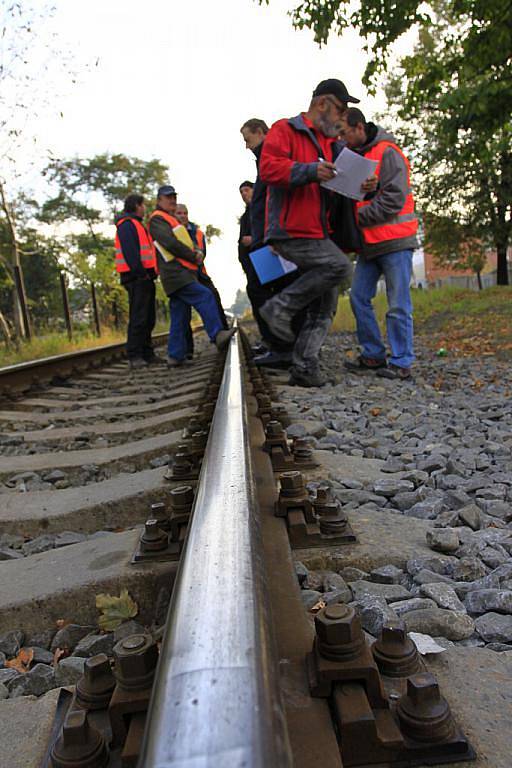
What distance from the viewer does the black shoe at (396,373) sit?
4.68 meters

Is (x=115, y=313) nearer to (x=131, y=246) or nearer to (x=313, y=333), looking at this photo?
(x=131, y=246)

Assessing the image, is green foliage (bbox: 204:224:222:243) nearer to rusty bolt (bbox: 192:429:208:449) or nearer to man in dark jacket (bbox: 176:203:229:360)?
man in dark jacket (bbox: 176:203:229:360)

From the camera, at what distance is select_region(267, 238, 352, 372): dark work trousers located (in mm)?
4262

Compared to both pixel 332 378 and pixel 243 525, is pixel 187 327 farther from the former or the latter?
pixel 243 525

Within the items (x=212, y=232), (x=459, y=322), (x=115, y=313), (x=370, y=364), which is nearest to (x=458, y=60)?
(x=459, y=322)

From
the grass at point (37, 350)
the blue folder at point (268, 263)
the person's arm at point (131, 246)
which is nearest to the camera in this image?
the blue folder at point (268, 263)

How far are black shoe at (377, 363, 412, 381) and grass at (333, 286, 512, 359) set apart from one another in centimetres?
153

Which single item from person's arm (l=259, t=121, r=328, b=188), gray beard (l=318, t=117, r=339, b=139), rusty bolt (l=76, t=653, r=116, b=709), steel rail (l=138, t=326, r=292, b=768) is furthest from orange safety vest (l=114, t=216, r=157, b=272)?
rusty bolt (l=76, t=653, r=116, b=709)

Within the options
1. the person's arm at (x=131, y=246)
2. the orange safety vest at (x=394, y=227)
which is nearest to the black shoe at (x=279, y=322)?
the orange safety vest at (x=394, y=227)

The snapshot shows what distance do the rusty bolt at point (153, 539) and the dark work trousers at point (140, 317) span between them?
→ 18.6 feet

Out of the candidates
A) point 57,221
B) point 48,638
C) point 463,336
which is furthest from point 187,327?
point 57,221

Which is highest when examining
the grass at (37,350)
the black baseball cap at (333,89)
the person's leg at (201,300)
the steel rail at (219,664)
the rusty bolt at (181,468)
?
the black baseball cap at (333,89)

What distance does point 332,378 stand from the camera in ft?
15.4

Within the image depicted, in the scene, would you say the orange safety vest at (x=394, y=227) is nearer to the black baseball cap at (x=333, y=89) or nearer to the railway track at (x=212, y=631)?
the black baseball cap at (x=333, y=89)
